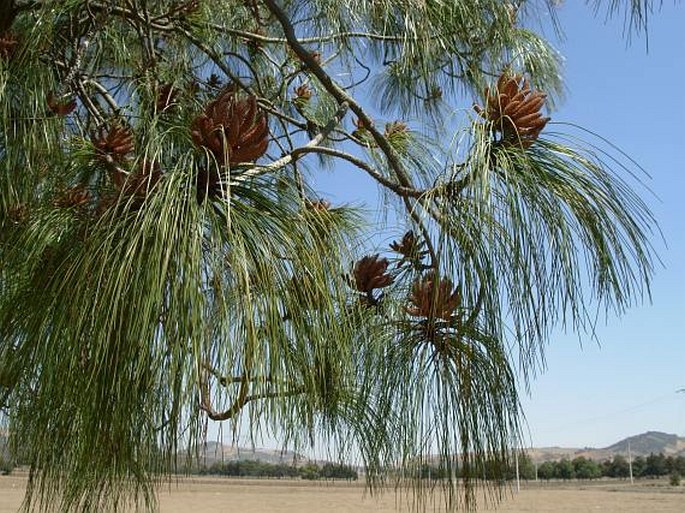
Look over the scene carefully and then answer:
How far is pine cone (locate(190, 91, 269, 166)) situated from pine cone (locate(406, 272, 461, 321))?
205mm

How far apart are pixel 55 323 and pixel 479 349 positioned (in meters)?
0.38

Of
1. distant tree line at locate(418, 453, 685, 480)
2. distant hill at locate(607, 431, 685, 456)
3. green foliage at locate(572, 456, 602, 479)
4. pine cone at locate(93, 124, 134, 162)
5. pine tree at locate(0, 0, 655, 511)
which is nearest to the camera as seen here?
pine tree at locate(0, 0, 655, 511)

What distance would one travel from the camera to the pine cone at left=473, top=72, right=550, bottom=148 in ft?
2.02

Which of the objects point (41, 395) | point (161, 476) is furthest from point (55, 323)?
point (161, 476)

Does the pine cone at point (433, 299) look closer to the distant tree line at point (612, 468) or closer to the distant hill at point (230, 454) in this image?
the distant hill at point (230, 454)

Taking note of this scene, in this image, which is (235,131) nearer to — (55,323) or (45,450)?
(55,323)

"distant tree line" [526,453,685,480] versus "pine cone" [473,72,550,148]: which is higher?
"pine cone" [473,72,550,148]

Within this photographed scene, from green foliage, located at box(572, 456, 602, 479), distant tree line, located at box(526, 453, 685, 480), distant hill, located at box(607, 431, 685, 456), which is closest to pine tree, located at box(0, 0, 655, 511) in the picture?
distant tree line, located at box(526, 453, 685, 480)

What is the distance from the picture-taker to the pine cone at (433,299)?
664 millimetres

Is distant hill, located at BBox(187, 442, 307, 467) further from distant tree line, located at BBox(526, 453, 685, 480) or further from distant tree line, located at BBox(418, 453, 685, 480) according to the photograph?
distant tree line, located at BBox(526, 453, 685, 480)

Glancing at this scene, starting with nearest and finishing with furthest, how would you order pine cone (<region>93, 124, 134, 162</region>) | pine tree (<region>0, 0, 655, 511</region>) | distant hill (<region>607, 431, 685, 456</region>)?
1. pine tree (<region>0, 0, 655, 511</region>)
2. pine cone (<region>93, 124, 134, 162</region>)
3. distant hill (<region>607, 431, 685, 456</region>)

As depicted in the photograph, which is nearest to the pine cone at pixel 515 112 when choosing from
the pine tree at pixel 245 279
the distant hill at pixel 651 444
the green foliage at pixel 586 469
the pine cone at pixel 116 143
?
the pine tree at pixel 245 279

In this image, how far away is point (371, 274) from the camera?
2.73ft

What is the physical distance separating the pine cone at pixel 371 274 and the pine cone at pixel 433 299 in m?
0.05
